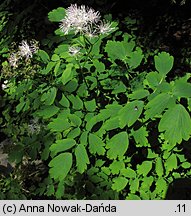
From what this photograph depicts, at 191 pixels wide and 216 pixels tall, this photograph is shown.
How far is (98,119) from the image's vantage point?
6.46 feet

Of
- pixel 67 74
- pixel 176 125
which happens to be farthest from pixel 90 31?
pixel 176 125

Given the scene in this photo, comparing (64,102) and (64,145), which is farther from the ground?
(64,102)

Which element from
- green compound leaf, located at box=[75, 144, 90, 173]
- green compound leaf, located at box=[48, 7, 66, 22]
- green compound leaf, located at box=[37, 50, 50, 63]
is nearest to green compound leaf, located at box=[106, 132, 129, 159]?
green compound leaf, located at box=[75, 144, 90, 173]

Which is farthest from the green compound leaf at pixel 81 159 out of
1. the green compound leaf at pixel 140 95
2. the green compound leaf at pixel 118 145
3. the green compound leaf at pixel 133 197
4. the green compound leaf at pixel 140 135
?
the green compound leaf at pixel 133 197

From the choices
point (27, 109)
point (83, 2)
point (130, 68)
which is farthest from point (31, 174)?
point (83, 2)

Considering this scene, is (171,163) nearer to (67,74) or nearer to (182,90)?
(182,90)

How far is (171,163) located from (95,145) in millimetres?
426

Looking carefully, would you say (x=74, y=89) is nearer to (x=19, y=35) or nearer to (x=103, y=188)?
(x=103, y=188)

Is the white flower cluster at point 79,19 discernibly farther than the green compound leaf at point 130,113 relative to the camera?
Yes

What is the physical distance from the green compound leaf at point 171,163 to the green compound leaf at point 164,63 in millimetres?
489

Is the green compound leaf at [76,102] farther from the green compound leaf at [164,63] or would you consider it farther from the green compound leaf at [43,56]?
the green compound leaf at [164,63]

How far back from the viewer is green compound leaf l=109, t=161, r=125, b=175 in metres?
2.22

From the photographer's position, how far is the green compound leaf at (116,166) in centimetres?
222

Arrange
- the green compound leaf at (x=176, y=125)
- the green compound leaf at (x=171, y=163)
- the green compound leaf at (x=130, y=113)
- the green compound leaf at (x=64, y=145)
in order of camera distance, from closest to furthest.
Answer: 1. the green compound leaf at (x=176, y=125)
2. the green compound leaf at (x=130, y=113)
3. the green compound leaf at (x=64, y=145)
4. the green compound leaf at (x=171, y=163)
